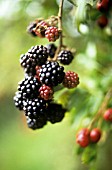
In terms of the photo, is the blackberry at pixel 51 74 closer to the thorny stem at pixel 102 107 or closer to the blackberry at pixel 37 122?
the blackberry at pixel 37 122

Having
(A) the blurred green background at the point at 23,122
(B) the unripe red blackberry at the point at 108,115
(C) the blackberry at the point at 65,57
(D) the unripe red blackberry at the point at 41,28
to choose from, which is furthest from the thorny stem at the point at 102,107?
(D) the unripe red blackberry at the point at 41,28

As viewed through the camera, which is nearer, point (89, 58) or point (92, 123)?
point (92, 123)

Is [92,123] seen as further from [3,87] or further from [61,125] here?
[61,125]

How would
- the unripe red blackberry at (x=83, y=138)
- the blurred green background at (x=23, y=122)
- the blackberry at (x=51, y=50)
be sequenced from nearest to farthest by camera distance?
the blackberry at (x=51, y=50) < the unripe red blackberry at (x=83, y=138) < the blurred green background at (x=23, y=122)

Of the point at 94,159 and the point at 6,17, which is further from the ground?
the point at 6,17

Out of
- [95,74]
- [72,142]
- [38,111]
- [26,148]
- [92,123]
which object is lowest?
[38,111]

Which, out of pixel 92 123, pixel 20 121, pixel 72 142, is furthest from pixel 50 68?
pixel 20 121

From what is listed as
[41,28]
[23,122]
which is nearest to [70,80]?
[41,28]
